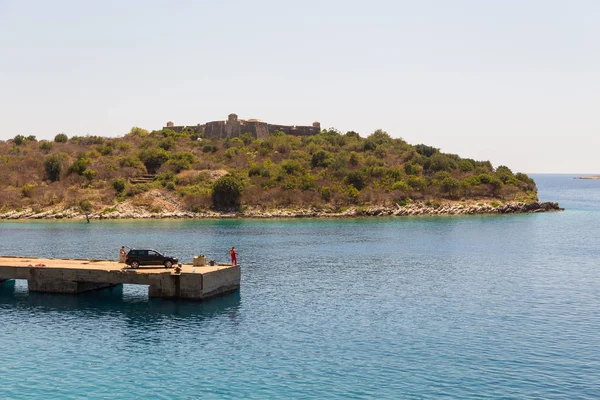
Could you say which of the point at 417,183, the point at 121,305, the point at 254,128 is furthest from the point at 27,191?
the point at 121,305

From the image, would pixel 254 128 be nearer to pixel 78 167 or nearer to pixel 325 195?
pixel 78 167

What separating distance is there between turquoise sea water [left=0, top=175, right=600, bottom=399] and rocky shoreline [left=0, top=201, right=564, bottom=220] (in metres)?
47.0

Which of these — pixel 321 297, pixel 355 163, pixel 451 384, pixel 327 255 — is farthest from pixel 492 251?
pixel 355 163

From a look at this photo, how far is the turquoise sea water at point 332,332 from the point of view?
29.3 meters

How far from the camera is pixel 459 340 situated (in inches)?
1427

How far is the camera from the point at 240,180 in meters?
132

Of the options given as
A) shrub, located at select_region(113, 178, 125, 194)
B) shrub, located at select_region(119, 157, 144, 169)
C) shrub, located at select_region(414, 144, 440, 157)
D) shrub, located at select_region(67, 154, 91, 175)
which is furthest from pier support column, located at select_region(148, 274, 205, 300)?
shrub, located at select_region(414, 144, 440, 157)

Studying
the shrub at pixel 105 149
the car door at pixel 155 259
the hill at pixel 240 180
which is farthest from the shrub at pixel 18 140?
the car door at pixel 155 259

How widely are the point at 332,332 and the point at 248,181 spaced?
97222 mm

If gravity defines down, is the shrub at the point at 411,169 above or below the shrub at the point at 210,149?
below

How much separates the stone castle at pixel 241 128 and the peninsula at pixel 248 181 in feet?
43.5

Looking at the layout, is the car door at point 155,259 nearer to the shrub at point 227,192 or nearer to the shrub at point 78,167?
the shrub at point 227,192

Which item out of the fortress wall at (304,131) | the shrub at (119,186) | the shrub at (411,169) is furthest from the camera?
the fortress wall at (304,131)

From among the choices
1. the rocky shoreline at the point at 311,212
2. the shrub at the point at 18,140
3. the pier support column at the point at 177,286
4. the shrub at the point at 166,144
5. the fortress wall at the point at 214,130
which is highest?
the fortress wall at the point at 214,130
